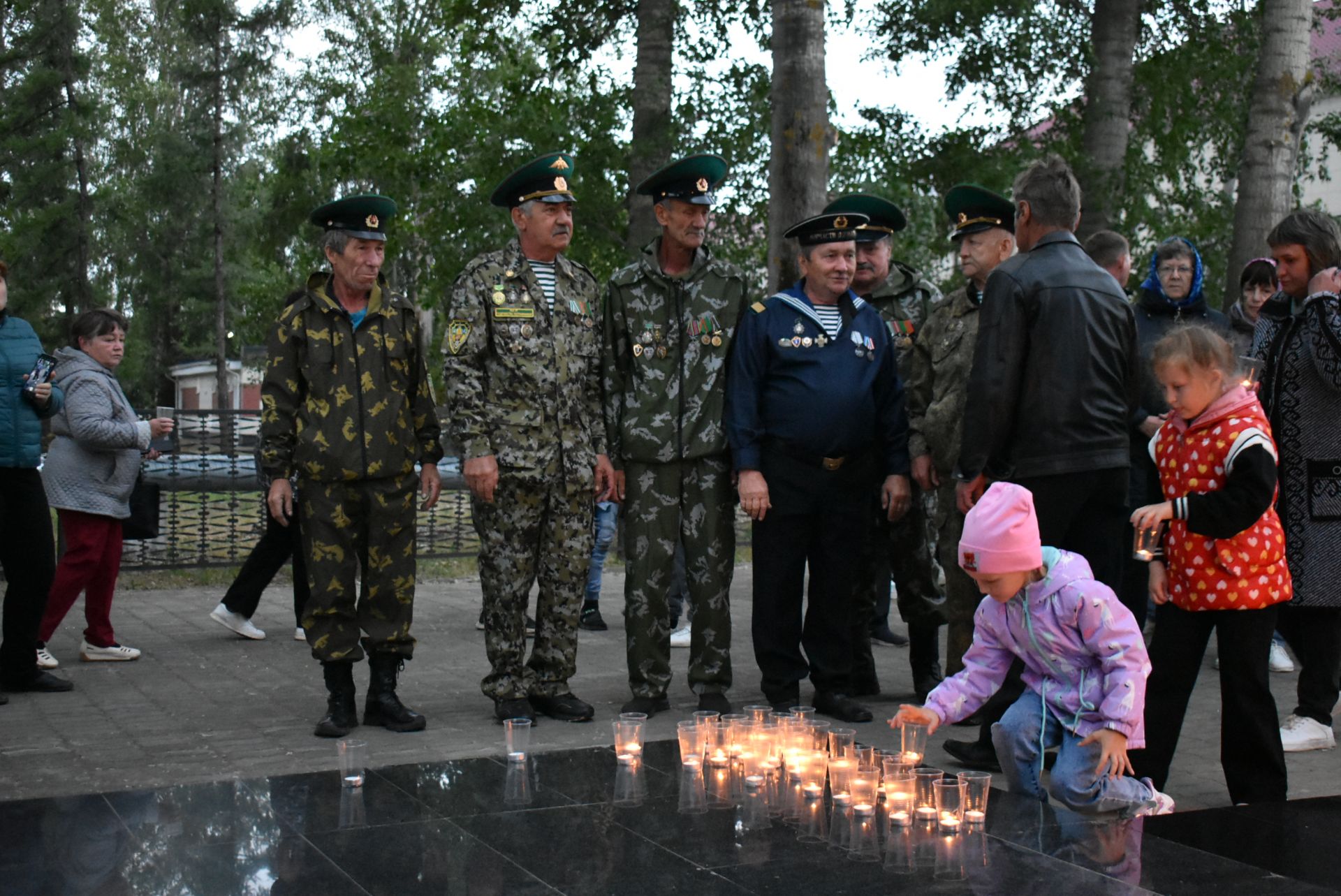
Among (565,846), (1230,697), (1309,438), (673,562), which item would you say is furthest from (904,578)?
(565,846)

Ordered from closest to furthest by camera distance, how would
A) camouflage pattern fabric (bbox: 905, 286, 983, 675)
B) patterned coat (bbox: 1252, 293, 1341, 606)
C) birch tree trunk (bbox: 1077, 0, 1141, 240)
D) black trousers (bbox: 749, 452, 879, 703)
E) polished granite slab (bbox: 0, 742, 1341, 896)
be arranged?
1. polished granite slab (bbox: 0, 742, 1341, 896)
2. patterned coat (bbox: 1252, 293, 1341, 606)
3. camouflage pattern fabric (bbox: 905, 286, 983, 675)
4. black trousers (bbox: 749, 452, 879, 703)
5. birch tree trunk (bbox: 1077, 0, 1141, 240)

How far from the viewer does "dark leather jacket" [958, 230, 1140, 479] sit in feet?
18.2

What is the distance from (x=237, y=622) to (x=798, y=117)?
16.2 ft

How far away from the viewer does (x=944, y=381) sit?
668cm

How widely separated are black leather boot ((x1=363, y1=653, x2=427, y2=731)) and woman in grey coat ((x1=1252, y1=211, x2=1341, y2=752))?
12.5 ft

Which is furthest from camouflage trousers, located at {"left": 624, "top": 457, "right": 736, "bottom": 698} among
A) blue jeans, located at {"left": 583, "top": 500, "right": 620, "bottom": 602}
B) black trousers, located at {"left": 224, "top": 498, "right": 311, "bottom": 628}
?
blue jeans, located at {"left": 583, "top": 500, "right": 620, "bottom": 602}

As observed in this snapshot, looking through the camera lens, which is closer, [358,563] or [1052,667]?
[1052,667]

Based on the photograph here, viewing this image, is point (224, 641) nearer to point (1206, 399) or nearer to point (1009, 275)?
point (1009, 275)

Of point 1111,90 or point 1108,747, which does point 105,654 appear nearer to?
point 1108,747

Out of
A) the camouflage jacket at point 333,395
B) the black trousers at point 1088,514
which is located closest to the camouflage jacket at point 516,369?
the camouflage jacket at point 333,395

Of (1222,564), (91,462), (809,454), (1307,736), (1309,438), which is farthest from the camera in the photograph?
(91,462)

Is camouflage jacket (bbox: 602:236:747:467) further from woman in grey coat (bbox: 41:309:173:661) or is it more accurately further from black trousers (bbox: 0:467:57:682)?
black trousers (bbox: 0:467:57:682)

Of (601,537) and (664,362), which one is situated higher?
(664,362)

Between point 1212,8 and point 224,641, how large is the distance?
13.4 m
